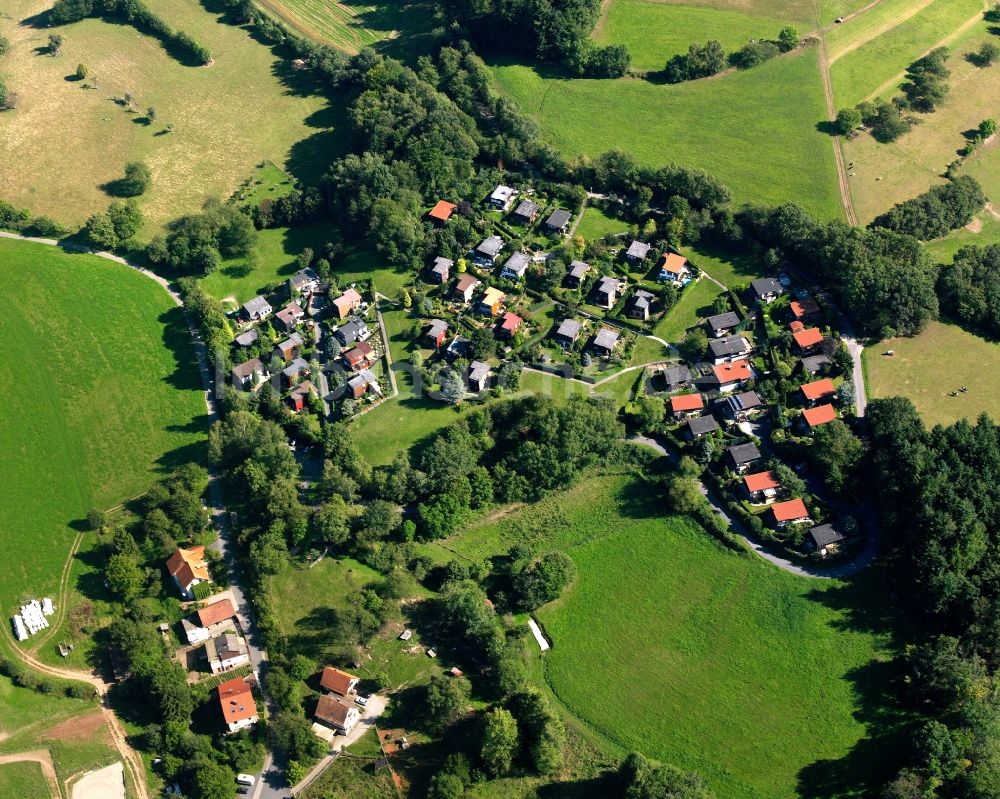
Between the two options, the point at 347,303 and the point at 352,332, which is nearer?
the point at 352,332

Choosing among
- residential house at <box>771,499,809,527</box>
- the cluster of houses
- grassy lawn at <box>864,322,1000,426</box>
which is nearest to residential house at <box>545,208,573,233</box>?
the cluster of houses

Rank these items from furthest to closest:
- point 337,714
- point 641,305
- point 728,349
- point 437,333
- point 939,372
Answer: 1. point 641,305
2. point 437,333
3. point 728,349
4. point 939,372
5. point 337,714

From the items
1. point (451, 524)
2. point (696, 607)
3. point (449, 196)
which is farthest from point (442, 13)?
point (696, 607)

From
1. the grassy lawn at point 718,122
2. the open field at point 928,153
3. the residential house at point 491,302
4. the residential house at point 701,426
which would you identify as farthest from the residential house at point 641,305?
the open field at point 928,153

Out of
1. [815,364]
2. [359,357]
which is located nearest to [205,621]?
[359,357]

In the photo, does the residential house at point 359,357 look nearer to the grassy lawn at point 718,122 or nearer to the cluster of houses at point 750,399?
the cluster of houses at point 750,399

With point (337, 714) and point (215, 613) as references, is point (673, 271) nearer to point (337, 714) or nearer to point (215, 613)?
point (337, 714)

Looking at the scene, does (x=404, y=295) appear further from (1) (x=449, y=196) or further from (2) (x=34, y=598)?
(2) (x=34, y=598)
